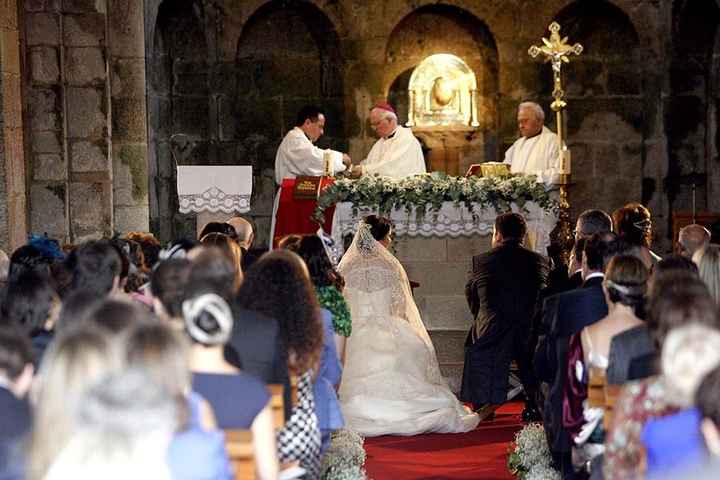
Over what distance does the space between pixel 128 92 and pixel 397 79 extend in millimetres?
3562

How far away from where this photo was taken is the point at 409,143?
43.6ft

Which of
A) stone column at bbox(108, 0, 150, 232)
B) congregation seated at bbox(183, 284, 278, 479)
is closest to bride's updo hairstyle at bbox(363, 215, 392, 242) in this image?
stone column at bbox(108, 0, 150, 232)

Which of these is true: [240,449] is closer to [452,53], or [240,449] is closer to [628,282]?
[628,282]

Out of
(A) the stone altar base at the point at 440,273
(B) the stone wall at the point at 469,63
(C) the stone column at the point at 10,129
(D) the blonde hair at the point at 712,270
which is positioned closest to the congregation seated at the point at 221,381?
(D) the blonde hair at the point at 712,270

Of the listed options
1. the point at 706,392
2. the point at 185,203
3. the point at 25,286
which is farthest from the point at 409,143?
the point at 706,392

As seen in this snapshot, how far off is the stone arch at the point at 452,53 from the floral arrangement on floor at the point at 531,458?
7454mm

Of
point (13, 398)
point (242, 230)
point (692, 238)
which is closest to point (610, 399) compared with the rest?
point (13, 398)

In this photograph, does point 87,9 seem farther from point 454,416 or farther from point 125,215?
point 454,416

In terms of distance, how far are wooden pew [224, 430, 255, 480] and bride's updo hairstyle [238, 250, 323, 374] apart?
1065 millimetres

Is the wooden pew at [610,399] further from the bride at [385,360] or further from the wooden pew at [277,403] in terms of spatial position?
the bride at [385,360]

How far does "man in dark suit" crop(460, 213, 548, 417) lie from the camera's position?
30.3 feet

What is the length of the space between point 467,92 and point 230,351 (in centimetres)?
1068

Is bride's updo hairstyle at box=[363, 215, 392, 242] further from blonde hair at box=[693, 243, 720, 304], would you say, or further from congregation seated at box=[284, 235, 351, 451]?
blonde hair at box=[693, 243, 720, 304]

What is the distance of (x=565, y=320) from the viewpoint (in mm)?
6621
